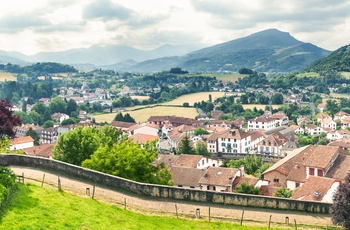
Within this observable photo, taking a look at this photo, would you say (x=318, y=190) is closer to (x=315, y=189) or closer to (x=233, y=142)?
(x=315, y=189)

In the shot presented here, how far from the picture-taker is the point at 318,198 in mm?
30219

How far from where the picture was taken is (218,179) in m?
44.9

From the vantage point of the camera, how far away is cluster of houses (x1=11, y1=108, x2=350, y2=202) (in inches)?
1619

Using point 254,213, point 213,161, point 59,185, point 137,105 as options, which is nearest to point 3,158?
point 59,185

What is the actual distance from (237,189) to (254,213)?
22.0 meters

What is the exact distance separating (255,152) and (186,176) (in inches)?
1594

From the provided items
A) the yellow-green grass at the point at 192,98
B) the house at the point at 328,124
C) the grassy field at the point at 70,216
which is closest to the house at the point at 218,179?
the grassy field at the point at 70,216

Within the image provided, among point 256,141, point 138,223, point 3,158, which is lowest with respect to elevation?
point 256,141

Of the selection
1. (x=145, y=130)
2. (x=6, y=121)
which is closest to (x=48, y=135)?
(x=145, y=130)

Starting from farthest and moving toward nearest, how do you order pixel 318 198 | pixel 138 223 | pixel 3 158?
pixel 318 198
pixel 3 158
pixel 138 223

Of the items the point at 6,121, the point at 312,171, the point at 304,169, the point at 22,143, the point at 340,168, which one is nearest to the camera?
the point at 6,121

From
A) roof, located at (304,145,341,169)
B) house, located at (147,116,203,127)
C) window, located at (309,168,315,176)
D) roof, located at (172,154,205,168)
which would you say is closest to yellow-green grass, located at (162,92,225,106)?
house, located at (147,116,203,127)

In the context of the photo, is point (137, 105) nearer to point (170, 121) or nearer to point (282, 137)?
point (170, 121)

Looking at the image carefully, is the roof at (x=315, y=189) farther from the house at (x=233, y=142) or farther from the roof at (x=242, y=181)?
the house at (x=233, y=142)
